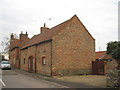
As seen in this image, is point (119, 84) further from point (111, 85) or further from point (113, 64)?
point (113, 64)

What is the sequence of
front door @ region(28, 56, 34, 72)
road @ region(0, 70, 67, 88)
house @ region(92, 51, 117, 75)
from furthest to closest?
front door @ region(28, 56, 34, 72) → house @ region(92, 51, 117, 75) → road @ region(0, 70, 67, 88)

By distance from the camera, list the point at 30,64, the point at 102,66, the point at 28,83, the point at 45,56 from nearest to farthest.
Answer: the point at 28,83, the point at 102,66, the point at 45,56, the point at 30,64

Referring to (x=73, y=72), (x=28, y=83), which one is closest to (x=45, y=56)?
(x=73, y=72)

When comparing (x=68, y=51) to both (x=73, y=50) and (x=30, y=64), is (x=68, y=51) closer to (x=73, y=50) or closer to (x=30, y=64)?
Answer: (x=73, y=50)

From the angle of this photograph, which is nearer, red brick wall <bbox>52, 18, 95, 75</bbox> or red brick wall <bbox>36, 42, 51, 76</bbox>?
red brick wall <bbox>52, 18, 95, 75</bbox>

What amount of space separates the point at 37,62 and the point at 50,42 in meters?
6.25

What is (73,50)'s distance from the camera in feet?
84.9

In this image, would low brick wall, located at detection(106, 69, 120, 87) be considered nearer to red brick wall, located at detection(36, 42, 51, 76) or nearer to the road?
the road

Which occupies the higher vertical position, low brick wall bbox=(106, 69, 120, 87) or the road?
low brick wall bbox=(106, 69, 120, 87)

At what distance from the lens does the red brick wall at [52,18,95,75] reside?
24672mm

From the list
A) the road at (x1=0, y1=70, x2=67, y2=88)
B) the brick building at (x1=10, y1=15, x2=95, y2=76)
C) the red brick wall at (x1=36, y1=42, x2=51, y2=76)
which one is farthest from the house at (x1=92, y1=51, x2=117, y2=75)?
the road at (x1=0, y1=70, x2=67, y2=88)

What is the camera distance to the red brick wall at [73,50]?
80.9 feet

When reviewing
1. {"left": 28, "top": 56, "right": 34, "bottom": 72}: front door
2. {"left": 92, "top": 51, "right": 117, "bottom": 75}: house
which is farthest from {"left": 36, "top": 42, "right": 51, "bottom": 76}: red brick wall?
{"left": 92, "top": 51, "right": 117, "bottom": 75}: house

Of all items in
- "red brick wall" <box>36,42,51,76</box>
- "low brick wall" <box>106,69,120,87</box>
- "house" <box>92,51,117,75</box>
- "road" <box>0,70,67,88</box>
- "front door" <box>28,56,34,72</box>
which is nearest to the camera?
"low brick wall" <box>106,69,120,87</box>
